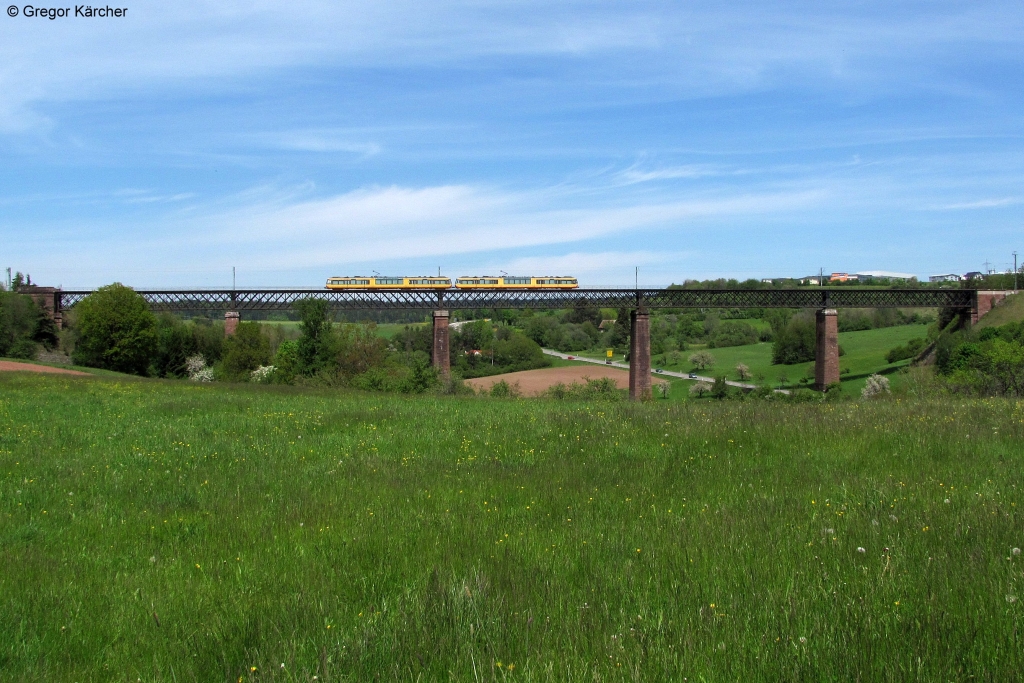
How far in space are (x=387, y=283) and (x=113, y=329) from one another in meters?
28.9

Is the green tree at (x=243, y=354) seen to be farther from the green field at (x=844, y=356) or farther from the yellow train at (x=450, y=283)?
the green field at (x=844, y=356)

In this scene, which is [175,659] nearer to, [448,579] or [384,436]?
[448,579]

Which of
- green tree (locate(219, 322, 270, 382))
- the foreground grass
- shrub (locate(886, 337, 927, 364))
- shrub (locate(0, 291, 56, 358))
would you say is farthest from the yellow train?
the foreground grass

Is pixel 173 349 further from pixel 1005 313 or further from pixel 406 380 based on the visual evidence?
pixel 1005 313

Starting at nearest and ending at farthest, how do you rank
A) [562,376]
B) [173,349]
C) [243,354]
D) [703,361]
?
[243,354] < [562,376] < [173,349] < [703,361]

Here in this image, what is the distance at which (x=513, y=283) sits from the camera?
75.9m

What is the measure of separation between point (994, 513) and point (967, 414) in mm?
9159

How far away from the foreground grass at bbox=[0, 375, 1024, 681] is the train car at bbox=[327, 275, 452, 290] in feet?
204

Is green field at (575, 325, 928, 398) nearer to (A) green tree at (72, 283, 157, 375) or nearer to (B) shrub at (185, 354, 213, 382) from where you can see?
(B) shrub at (185, 354, 213, 382)

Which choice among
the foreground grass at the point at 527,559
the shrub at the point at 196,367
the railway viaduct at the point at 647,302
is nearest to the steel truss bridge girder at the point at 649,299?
the railway viaduct at the point at 647,302

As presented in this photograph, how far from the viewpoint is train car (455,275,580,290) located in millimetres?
75688

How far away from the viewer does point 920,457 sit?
1119cm

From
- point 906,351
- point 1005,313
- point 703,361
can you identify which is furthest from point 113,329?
point 906,351

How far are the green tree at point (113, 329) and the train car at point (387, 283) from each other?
20856mm
